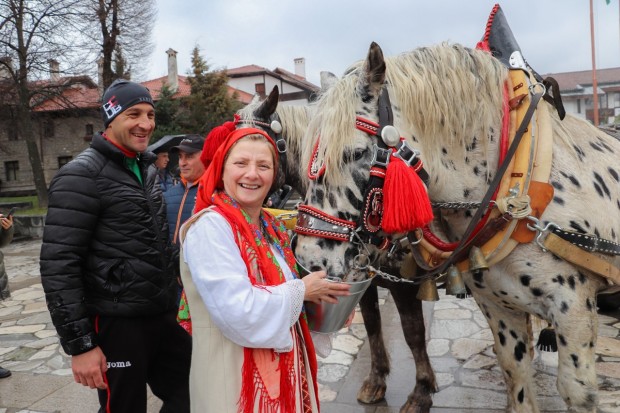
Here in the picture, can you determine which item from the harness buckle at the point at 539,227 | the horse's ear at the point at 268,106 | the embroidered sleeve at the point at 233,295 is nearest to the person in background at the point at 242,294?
the embroidered sleeve at the point at 233,295

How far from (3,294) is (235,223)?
134 inches

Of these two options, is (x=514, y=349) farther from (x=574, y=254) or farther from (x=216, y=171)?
(x=216, y=171)

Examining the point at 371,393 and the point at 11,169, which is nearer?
the point at 371,393

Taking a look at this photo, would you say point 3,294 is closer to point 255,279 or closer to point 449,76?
point 255,279

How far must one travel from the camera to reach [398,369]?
142 inches

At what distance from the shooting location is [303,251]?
5.29 feet

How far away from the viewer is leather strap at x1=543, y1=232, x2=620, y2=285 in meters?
1.72

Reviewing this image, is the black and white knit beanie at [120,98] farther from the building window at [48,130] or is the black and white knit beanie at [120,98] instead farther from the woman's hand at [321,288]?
the building window at [48,130]

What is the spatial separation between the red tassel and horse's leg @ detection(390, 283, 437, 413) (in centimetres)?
133

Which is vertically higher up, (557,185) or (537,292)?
(557,185)

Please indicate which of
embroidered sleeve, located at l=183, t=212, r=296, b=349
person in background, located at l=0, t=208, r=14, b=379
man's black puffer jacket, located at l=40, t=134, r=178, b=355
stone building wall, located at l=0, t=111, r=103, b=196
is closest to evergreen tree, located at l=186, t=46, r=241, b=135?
stone building wall, located at l=0, t=111, r=103, b=196

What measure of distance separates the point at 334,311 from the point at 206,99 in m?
20.0

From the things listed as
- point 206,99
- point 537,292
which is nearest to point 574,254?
point 537,292

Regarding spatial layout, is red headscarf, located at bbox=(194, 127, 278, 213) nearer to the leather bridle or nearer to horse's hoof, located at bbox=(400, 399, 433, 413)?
the leather bridle
